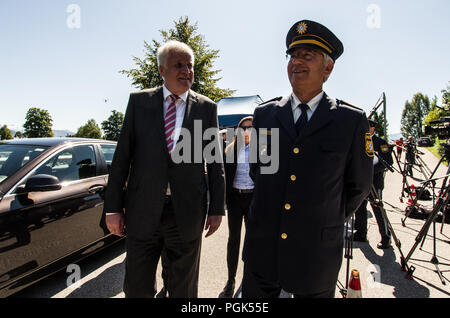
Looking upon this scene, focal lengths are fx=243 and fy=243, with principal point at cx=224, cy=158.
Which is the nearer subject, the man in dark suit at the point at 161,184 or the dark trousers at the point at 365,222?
the man in dark suit at the point at 161,184

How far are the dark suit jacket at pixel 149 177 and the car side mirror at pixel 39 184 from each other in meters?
0.89

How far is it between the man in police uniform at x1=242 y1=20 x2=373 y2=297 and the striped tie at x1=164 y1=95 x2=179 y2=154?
25.7 inches

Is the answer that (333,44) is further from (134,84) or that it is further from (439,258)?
(134,84)

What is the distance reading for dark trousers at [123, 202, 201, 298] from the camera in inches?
64.7

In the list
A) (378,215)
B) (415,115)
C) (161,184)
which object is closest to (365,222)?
(378,215)

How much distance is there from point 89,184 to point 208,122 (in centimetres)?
207

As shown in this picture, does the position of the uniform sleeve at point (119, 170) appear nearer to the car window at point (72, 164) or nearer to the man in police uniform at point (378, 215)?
the car window at point (72, 164)

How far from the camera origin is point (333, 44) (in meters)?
1.45

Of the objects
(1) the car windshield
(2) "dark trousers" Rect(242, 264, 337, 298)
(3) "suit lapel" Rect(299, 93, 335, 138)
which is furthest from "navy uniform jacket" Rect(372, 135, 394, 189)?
(1) the car windshield

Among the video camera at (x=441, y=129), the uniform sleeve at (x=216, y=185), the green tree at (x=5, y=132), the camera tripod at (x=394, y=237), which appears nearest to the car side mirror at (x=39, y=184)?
the uniform sleeve at (x=216, y=185)

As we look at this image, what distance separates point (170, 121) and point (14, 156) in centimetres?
214

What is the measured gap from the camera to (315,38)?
1.41 meters

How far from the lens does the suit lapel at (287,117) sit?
135 cm

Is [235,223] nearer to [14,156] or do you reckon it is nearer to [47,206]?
[47,206]
